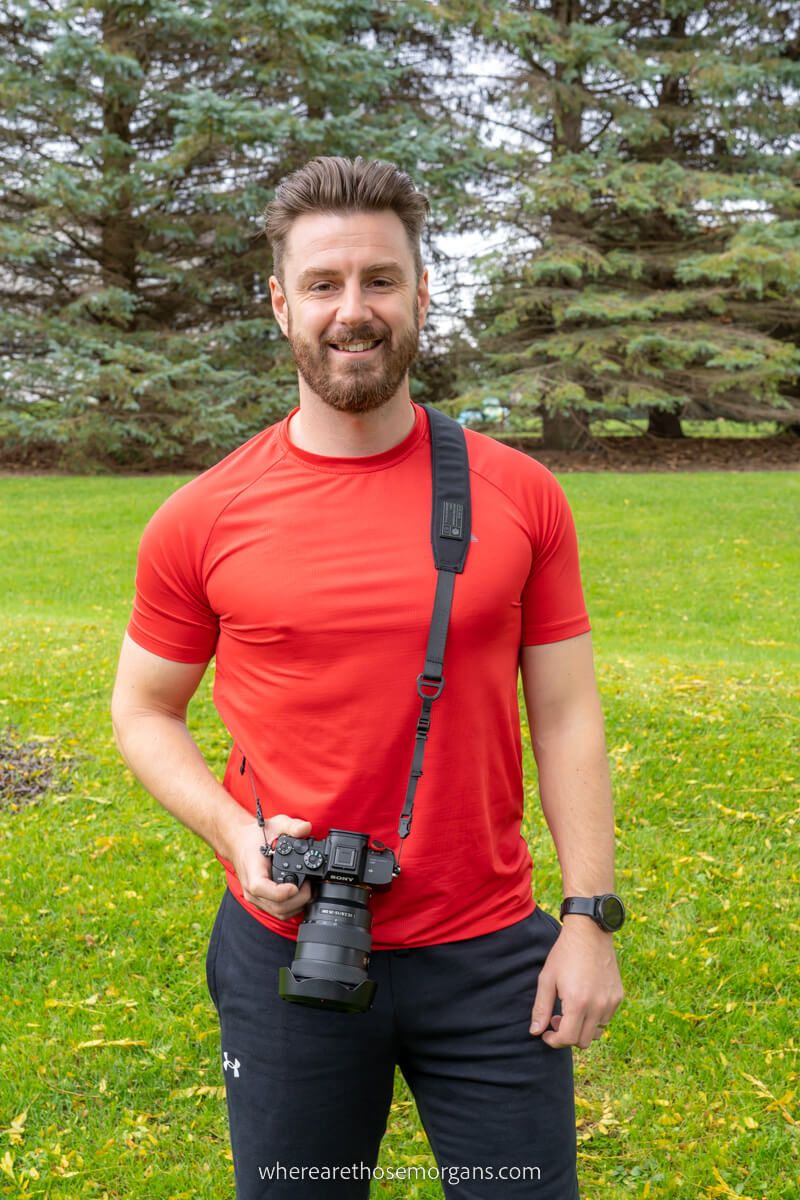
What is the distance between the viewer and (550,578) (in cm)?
206

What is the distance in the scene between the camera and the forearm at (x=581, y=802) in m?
2.07

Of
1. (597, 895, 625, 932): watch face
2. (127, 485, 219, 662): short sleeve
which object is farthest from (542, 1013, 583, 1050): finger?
(127, 485, 219, 662): short sleeve

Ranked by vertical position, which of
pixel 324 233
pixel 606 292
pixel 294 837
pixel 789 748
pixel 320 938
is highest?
pixel 606 292

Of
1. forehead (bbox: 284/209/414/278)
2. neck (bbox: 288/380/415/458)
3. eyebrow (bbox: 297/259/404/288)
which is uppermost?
forehead (bbox: 284/209/414/278)

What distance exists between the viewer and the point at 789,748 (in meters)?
6.48

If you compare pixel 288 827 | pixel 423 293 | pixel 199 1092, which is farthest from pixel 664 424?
pixel 288 827

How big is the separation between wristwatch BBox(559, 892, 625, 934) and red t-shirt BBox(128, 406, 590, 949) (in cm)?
10

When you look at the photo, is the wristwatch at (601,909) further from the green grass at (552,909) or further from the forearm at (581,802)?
the green grass at (552,909)

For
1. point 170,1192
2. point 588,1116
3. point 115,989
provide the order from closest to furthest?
point 170,1192 → point 588,1116 → point 115,989

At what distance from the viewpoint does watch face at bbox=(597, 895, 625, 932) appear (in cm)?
200

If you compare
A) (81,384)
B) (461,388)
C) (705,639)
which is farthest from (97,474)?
(705,639)

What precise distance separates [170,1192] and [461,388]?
18.8 metres

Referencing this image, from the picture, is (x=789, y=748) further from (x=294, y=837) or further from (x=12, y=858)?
(x=294, y=837)

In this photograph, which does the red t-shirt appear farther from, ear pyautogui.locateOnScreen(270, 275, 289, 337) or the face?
ear pyautogui.locateOnScreen(270, 275, 289, 337)
